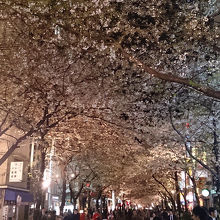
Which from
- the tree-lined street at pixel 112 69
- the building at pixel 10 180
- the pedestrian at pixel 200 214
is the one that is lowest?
the pedestrian at pixel 200 214

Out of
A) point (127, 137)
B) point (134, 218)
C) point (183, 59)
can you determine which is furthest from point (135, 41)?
point (134, 218)

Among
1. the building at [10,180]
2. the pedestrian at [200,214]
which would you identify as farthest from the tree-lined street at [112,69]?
the building at [10,180]

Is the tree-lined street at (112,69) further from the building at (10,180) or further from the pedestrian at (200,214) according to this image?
the building at (10,180)

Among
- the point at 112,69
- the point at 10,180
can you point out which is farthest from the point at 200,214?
the point at 10,180

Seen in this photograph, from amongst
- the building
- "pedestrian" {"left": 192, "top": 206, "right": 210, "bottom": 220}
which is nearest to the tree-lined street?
"pedestrian" {"left": 192, "top": 206, "right": 210, "bottom": 220}

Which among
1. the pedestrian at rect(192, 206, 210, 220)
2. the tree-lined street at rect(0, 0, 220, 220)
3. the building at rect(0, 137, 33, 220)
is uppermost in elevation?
the tree-lined street at rect(0, 0, 220, 220)

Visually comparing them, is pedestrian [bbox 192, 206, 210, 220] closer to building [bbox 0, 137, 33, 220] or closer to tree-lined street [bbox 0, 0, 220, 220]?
tree-lined street [bbox 0, 0, 220, 220]

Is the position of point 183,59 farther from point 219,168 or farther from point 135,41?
point 219,168

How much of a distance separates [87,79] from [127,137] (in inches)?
228

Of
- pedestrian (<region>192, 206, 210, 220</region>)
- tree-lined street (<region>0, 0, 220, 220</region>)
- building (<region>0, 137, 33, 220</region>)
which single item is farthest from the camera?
building (<region>0, 137, 33, 220</region>)

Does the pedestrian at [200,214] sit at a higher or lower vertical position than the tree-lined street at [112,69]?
lower

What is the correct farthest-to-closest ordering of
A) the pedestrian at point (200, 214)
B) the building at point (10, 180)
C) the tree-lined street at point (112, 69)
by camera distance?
the building at point (10, 180)
the tree-lined street at point (112, 69)
the pedestrian at point (200, 214)

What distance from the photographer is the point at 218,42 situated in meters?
9.91

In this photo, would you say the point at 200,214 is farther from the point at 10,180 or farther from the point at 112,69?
the point at 10,180
